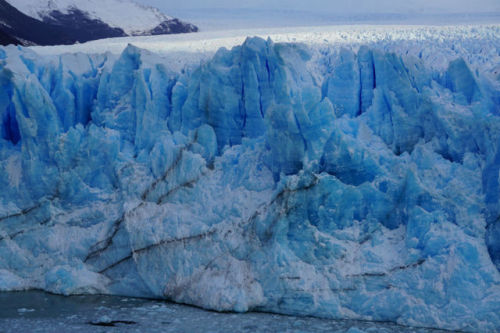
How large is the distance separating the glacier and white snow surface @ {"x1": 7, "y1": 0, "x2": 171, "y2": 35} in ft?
23.9

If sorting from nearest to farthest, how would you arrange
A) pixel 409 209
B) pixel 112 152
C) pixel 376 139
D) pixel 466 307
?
pixel 466 307 → pixel 409 209 → pixel 376 139 → pixel 112 152

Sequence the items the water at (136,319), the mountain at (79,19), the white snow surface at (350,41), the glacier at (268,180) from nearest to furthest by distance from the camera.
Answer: the water at (136,319)
the glacier at (268,180)
the white snow surface at (350,41)
the mountain at (79,19)

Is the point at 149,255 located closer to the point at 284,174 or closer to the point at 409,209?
the point at 284,174

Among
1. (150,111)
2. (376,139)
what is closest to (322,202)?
(376,139)

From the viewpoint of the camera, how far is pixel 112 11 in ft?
52.1

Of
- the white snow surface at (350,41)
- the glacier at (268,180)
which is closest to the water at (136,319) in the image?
the glacier at (268,180)

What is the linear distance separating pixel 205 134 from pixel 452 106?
2.91 meters

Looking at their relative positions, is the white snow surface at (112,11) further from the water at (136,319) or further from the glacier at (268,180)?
the water at (136,319)

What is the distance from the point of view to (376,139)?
7.26 meters

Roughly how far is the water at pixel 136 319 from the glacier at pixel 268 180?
0.16 metres

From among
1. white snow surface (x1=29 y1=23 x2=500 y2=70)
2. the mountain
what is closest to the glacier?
white snow surface (x1=29 y1=23 x2=500 y2=70)

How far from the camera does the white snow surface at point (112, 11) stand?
51.2ft

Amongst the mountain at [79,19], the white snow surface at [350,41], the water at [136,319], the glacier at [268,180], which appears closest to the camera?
the water at [136,319]

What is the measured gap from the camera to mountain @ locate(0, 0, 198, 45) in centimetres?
1512
